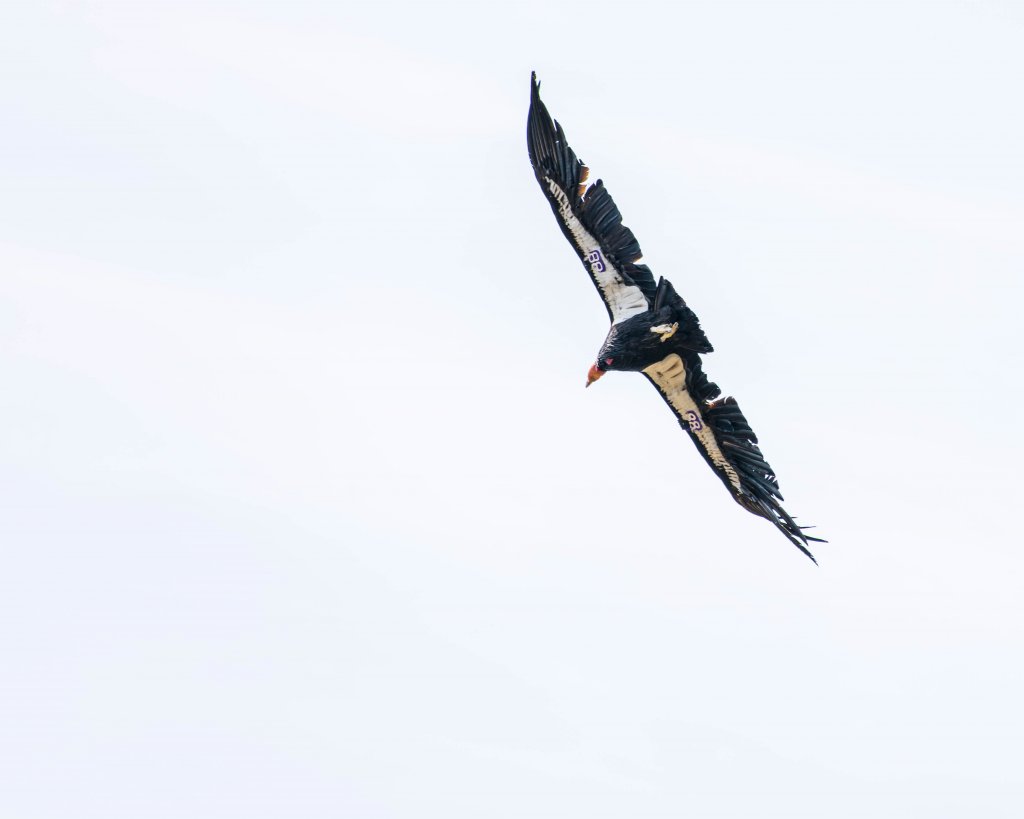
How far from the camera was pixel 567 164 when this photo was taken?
229 ft

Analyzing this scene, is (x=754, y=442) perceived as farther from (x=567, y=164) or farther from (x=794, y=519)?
(x=567, y=164)

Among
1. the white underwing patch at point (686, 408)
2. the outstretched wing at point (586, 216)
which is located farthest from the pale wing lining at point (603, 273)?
the white underwing patch at point (686, 408)

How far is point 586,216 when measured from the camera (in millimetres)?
70250

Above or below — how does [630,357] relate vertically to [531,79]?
below

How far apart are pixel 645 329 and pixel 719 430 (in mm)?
5037

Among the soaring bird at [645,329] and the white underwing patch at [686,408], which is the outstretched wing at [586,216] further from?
the white underwing patch at [686,408]

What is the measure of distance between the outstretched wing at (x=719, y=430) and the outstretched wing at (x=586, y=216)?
2.88 metres

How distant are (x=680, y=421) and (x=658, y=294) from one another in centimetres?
686

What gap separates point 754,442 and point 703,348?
14.3 ft

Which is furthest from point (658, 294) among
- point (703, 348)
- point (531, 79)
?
point (531, 79)

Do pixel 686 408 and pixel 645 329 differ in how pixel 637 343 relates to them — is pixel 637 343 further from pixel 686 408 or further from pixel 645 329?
pixel 686 408

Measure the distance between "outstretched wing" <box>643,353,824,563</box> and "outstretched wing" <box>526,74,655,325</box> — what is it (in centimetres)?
288

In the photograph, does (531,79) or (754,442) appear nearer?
(531,79)

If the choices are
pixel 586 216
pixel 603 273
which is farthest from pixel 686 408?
pixel 586 216
